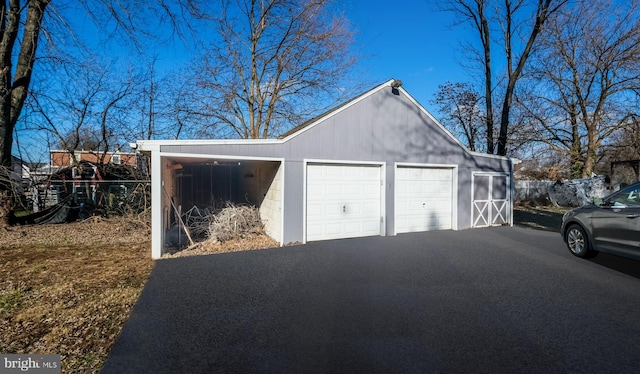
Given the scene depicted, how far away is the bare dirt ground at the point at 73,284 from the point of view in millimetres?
2771

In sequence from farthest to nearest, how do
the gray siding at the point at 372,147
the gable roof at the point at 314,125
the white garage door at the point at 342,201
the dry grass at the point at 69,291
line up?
1. the white garage door at the point at 342,201
2. the gray siding at the point at 372,147
3. the gable roof at the point at 314,125
4. the dry grass at the point at 69,291

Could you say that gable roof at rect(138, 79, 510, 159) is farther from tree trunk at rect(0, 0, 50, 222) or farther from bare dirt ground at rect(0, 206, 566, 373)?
tree trunk at rect(0, 0, 50, 222)

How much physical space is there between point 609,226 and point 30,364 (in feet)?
25.9

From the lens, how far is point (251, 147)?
662cm

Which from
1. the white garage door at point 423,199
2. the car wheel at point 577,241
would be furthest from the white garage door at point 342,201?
the car wheel at point 577,241

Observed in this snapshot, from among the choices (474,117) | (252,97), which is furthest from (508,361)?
(474,117)

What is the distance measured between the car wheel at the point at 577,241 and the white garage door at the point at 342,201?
4068 mm

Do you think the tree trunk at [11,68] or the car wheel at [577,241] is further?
the tree trunk at [11,68]

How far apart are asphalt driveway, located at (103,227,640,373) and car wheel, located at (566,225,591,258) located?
0.25 meters

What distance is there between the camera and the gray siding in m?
6.98

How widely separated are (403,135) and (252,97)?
32.0 feet

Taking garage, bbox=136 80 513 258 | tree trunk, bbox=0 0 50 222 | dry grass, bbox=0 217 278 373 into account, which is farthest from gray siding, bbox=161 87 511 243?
tree trunk, bbox=0 0 50 222

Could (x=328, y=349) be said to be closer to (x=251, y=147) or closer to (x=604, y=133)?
(x=251, y=147)

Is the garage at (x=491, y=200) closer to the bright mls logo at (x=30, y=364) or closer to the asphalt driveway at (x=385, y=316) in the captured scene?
the asphalt driveway at (x=385, y=316)
